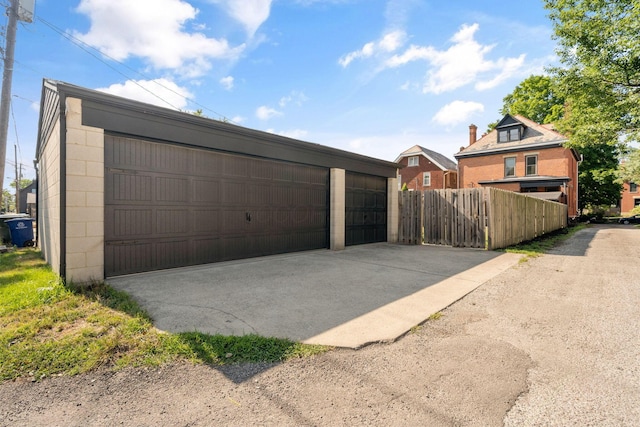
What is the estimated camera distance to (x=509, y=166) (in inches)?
955

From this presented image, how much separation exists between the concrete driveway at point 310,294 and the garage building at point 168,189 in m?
0.55

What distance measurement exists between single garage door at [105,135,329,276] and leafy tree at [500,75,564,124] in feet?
107

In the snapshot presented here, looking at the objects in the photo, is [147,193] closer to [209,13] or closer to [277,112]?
[209,13]

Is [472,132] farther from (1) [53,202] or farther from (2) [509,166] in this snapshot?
(1) [53,202]

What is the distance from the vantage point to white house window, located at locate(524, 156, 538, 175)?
2312cm

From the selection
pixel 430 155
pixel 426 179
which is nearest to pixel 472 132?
pixel 430 155

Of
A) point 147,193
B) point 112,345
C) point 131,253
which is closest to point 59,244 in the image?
point 131,253

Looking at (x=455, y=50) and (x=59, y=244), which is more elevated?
(x=455, y=50)

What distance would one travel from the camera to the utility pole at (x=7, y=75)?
8477 millimetres

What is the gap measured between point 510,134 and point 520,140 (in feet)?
3.24

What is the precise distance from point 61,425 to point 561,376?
351 cm

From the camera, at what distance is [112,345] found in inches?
107

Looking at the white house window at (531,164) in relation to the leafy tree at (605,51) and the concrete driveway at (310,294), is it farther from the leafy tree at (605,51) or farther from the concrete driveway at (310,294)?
the concrete driveway at (310,294)

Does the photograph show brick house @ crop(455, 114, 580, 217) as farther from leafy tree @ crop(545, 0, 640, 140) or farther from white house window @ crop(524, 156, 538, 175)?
leafy tree @ crop(545, 0, 640, 140)
